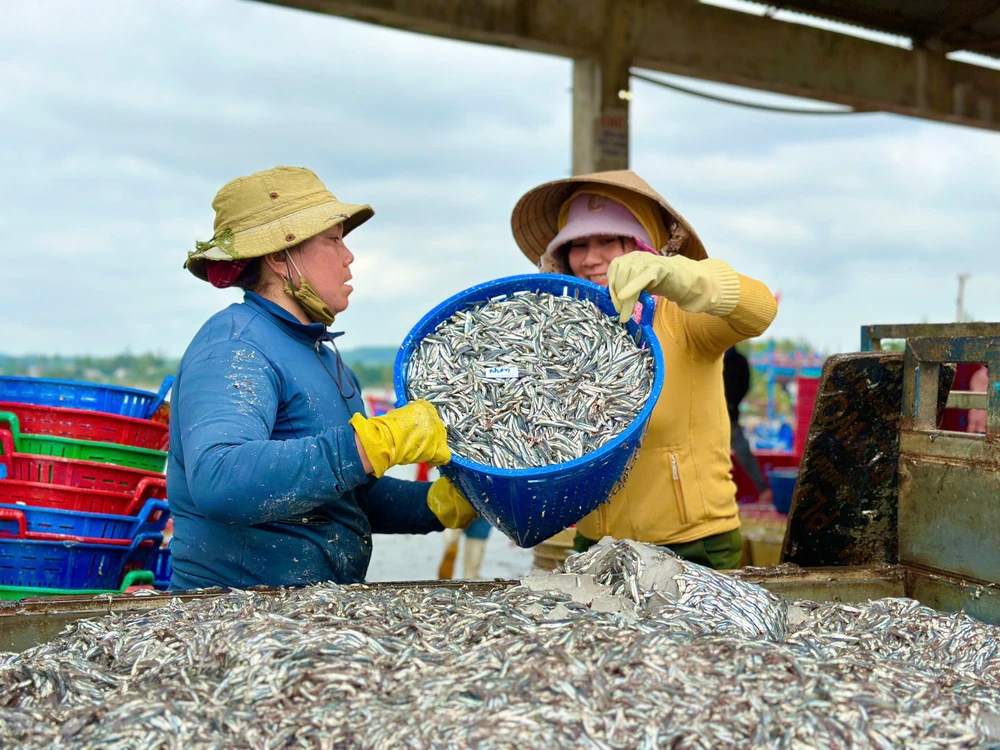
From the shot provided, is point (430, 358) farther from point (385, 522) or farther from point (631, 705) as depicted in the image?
point (631, 705)

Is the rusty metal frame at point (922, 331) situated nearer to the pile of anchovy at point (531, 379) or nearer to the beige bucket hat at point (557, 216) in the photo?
the beige bucket hat at point (557, 216)

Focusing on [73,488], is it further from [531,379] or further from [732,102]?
[732,102]

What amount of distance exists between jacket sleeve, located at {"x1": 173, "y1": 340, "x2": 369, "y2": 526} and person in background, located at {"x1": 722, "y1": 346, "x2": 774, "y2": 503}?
15.1 feet

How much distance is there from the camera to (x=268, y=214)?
2.72 metres

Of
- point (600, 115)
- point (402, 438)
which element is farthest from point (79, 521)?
point (600, 115)

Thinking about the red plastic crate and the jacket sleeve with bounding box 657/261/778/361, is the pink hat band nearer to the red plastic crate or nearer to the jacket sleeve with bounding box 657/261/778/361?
the jacket sleeve with bounding box 657/261/778/361

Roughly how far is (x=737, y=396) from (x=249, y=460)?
5.37m

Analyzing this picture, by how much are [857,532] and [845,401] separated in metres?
0.43

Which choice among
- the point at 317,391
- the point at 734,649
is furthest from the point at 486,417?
the point at 734,649

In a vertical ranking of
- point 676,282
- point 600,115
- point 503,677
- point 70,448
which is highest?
point 600,115

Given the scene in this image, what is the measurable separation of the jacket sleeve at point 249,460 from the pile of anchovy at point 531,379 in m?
0.36

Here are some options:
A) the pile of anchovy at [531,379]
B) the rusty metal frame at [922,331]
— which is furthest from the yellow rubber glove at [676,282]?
the rusty metal frame at [922,331]

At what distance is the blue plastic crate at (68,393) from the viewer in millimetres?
3275

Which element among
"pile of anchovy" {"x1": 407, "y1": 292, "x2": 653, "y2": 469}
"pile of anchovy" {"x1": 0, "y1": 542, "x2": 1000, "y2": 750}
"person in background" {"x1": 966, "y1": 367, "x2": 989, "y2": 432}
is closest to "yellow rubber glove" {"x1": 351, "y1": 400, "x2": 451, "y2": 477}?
"pile of anchovy" {"x1": 407, "y1": 292, "x2": 653, "y2": 469}
